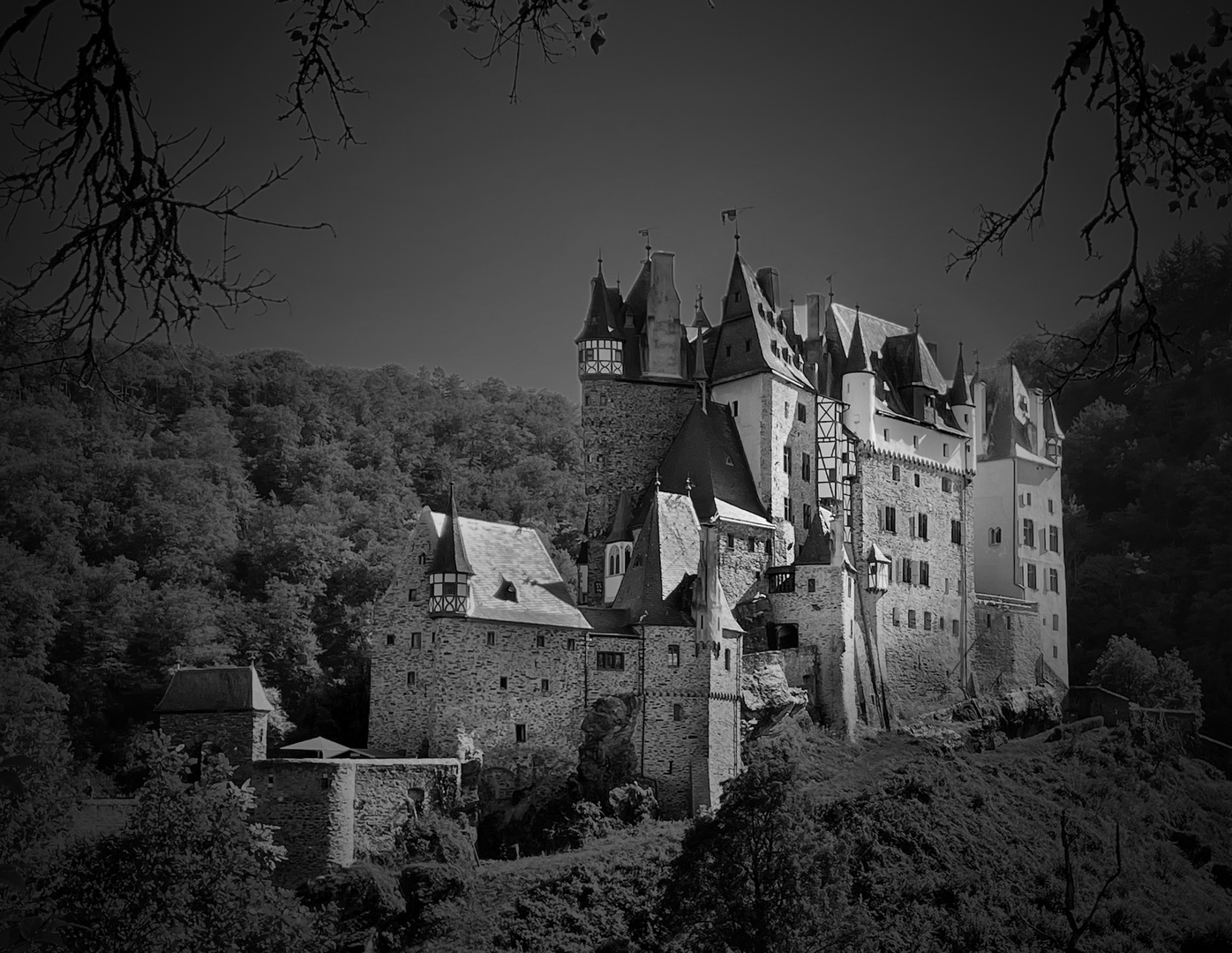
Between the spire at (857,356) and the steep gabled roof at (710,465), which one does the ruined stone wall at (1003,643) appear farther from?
the steep gabled roof at (710,465)

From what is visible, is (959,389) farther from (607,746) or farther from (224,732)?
(224,732)

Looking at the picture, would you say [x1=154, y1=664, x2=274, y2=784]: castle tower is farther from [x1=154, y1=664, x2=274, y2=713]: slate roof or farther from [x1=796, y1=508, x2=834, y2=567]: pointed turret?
[x1=796, y1=508, x2=834, y2=567]: pointed turret

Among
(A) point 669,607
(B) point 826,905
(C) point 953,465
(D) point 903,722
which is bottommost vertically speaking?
(B) point 826,905

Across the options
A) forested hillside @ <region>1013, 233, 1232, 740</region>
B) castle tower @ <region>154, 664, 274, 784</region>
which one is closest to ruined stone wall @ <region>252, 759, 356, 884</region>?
castle tower @ <region>154, 664, 274, 784</region>

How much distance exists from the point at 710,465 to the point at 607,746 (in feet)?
35.4

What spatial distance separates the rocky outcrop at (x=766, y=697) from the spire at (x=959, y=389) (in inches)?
701

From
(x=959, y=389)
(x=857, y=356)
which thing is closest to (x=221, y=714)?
(x=857, y=356)

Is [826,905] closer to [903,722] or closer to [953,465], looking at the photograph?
[903,722]

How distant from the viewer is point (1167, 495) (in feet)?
215

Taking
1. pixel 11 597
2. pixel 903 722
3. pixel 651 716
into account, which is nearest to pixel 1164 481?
pixel 903 722

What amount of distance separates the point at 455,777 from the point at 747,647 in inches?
441

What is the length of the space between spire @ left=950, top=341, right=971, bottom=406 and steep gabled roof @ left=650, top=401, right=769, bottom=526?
12515 mm

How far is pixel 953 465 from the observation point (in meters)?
54.6

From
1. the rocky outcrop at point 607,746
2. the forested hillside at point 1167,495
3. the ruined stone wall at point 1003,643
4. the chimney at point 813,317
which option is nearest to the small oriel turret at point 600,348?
the chimney at point 813,317
